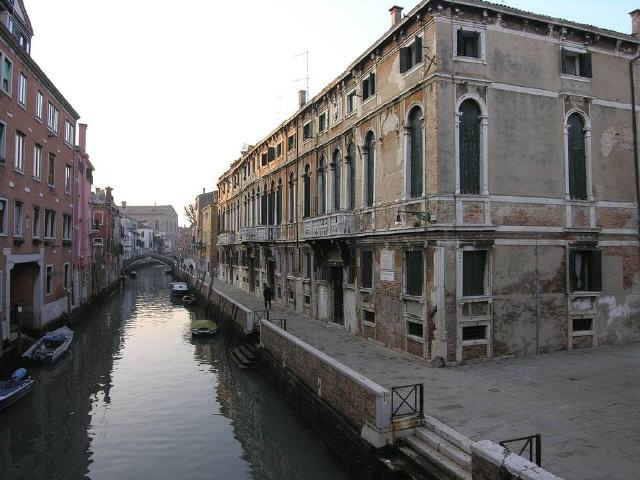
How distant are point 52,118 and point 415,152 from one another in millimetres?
17497

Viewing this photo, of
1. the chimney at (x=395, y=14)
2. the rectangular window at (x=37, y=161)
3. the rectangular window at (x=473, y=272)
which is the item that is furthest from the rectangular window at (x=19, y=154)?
the rectangular window at (x=473, y=272)

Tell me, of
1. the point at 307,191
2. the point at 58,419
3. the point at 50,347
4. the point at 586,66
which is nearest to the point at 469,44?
the point at 586,66

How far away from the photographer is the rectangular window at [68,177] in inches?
963

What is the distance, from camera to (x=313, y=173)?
2067cm

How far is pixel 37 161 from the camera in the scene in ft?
66.4

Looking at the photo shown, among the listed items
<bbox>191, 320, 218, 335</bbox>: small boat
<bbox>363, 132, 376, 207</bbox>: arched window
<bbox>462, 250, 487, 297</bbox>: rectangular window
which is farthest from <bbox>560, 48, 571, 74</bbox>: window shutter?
<bbox>191, 320, 218, 335</bbox>: small boat

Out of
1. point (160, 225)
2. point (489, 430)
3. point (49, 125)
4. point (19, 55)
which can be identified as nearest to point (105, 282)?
point (49, 125)

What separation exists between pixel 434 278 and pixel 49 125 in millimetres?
18602

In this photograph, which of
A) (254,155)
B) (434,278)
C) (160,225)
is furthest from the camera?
(160,225)

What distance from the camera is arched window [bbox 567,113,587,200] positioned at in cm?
1395

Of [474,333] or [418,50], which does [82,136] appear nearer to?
[418,50]

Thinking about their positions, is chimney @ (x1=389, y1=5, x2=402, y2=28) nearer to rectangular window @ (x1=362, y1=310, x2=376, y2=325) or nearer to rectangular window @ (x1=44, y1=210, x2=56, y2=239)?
rectangular window @ (x1=362, y1=310, x2=376, y2=325)

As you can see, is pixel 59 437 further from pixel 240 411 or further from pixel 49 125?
pixel 49 125

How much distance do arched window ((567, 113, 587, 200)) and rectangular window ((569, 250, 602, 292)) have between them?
1625 mm
